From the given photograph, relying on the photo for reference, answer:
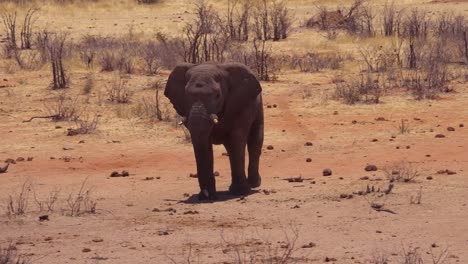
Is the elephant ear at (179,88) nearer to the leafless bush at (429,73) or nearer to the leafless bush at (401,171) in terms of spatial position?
the leafless bush at (401,171)

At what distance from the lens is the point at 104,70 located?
21969 millimetres

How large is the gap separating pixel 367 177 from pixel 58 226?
3831mm

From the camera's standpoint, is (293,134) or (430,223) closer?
(430,223)

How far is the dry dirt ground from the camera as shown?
8844 mm

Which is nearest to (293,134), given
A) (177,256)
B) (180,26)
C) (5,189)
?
(5,189)

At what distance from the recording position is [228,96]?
11203mm

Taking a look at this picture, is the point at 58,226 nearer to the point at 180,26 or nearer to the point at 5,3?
the point at 180,26

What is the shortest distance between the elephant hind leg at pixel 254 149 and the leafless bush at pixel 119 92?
276 inches

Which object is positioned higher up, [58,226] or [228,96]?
[228,96]

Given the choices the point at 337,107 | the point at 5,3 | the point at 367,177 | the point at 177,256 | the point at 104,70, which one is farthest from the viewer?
the point at 5,3

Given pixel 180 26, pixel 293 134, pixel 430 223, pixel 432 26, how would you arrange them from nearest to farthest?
pixel 430 223 < pixel 293 134 < pixel 432 26 < pixel 180 26

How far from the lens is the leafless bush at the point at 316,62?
73.4ft

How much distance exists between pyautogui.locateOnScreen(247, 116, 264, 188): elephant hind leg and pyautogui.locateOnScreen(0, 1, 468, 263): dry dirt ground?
22cm

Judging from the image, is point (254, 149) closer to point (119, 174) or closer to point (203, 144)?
point (203, 144)
